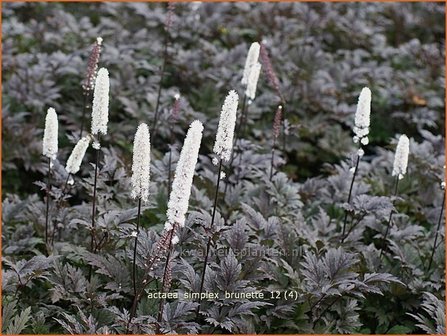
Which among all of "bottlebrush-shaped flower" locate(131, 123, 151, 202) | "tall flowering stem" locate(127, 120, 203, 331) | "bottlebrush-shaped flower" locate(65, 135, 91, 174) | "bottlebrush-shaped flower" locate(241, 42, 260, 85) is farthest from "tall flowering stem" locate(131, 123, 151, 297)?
"bottlebrush-shaped flower" locate(241, 42, 260, 85)

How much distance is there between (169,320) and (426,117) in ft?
19.8

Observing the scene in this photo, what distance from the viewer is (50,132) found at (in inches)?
169

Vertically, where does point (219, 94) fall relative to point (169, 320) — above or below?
above

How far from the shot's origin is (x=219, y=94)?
818 centimetres

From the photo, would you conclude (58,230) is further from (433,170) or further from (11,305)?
(433,170)

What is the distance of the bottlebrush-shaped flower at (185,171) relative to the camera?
335cm

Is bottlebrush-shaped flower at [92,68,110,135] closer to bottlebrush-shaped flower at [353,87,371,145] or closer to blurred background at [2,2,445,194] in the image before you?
bottlebrush-shaped flower at [353,87,371,145]

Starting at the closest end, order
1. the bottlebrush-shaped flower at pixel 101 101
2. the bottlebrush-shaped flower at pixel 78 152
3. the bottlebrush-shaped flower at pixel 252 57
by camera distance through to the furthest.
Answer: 1. the bottlebrush-shaped flower at pixel 101 101
2. the bottlebrush-shaped flower at pixel 78 152
3. the bottlebrush-shaped flower at pixel 252 57

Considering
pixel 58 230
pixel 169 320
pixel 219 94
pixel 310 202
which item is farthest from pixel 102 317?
pixel 219 94

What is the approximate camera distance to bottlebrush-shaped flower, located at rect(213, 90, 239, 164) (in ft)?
11.8

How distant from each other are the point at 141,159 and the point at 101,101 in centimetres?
57

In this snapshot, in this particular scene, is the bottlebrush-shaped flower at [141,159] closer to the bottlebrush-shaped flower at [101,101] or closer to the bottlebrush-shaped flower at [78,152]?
the bottlebrush-shaped flower at [101,101]

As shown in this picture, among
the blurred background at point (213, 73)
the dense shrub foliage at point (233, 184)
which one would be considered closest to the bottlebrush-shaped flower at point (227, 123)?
the dense shrub foliage at point (233, 184)

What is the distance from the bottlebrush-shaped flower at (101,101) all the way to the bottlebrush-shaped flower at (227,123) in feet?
2.56
